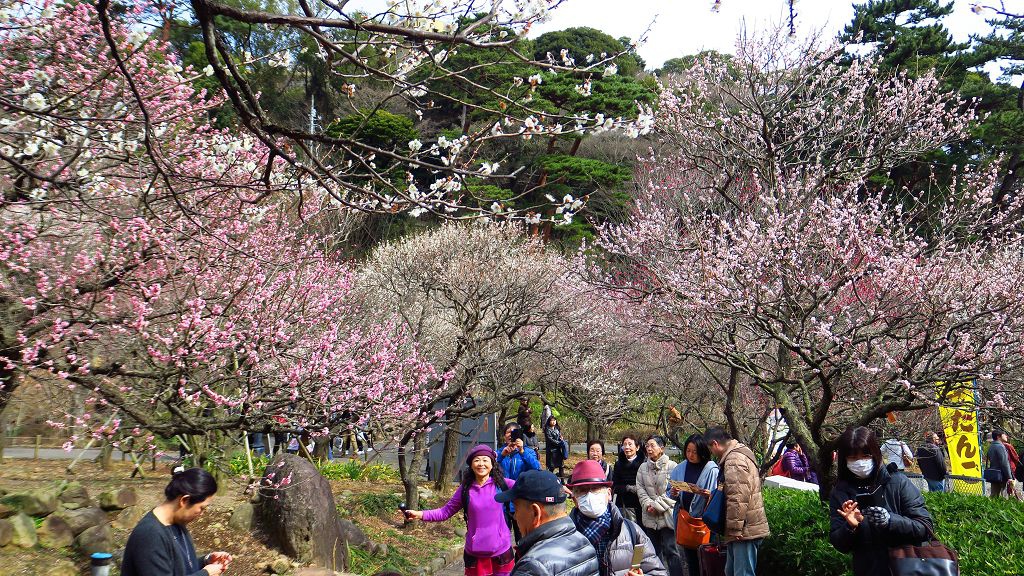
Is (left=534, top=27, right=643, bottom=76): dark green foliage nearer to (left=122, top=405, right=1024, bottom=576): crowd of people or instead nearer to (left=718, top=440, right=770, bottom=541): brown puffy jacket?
(left=122, top=405, right=1024, bottom=576): crowd of people

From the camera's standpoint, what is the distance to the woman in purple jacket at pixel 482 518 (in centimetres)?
556

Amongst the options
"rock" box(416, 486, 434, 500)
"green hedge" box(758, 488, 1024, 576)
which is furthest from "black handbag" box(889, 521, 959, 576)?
"rock" box(416, 486, 434, 500)

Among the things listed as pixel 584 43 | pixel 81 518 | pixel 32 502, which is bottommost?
pixel 81 518

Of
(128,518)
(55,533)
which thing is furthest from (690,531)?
(55,533)

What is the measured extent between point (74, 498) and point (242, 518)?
1747 mm

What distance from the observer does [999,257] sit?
39.8 feet

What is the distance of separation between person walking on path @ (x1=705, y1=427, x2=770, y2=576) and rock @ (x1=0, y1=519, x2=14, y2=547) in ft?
20.4

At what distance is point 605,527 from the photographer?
3994 mm

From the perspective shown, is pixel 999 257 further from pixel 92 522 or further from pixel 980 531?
pixel 92 522

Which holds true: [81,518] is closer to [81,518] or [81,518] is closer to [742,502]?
[81,518]

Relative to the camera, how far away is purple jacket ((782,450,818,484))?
13.7 meters

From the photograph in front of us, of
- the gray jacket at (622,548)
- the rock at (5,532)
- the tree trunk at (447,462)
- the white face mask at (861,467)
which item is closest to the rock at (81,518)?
the rock at (5,532)

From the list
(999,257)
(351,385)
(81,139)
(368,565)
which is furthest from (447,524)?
(999,257)

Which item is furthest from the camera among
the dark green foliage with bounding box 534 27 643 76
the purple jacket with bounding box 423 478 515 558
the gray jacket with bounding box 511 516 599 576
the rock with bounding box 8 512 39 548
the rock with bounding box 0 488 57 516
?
the dark green foliage with bounding box 534 27 643 76
